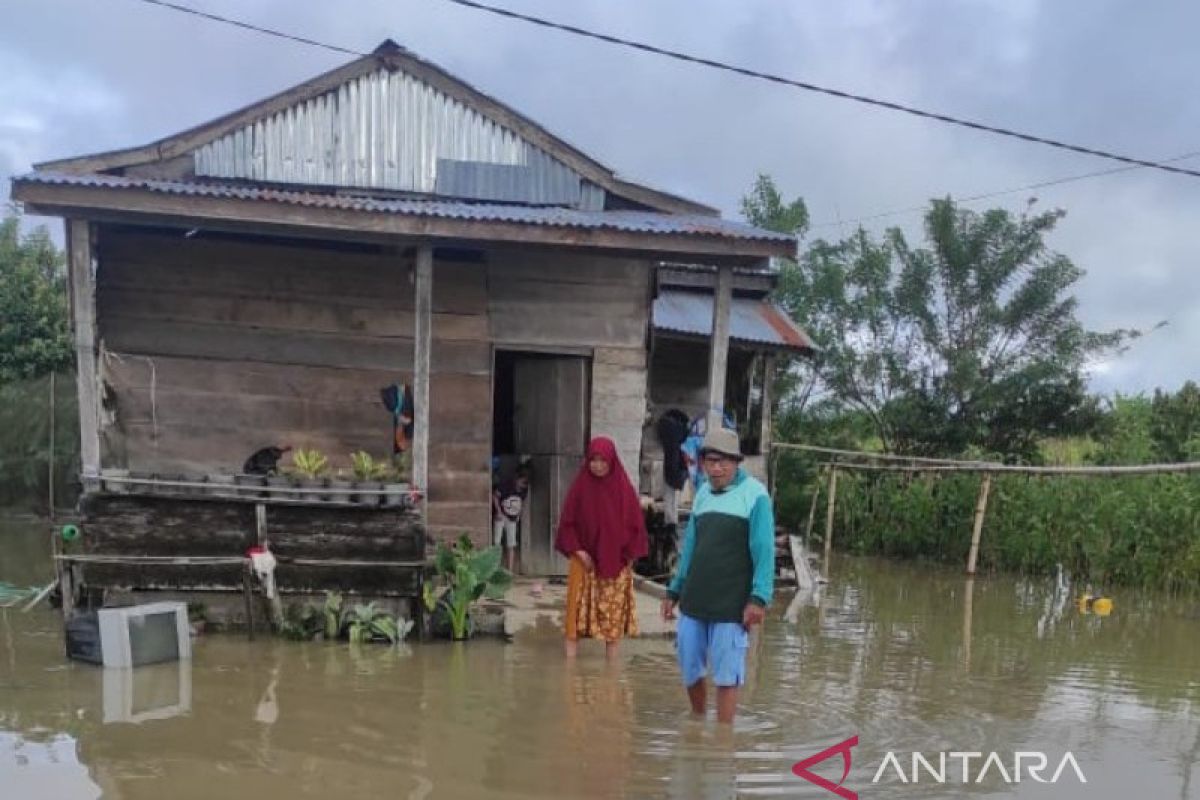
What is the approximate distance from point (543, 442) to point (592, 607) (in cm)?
325

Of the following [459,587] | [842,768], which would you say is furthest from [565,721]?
[459,587]

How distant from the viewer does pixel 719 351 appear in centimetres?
938

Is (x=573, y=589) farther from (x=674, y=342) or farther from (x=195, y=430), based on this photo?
(x=674, y=342)

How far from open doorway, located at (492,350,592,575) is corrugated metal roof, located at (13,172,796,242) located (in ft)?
5.07

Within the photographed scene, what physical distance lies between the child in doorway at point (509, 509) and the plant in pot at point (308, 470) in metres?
1.95

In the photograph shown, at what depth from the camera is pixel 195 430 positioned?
383 inches

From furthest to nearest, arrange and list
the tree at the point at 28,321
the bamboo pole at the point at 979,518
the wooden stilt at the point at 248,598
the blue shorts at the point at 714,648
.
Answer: the tree at the point at 28,321, the bamboo pole at the point at 979,518, the wooden stilt at the point at 248,598, the blue shorts at the point at 714,648

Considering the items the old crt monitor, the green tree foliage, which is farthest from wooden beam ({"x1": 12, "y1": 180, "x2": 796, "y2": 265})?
the green tree foliage

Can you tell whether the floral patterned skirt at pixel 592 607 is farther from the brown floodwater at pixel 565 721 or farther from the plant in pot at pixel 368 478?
the plant in pot at pixel 368 478

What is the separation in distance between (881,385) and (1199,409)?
5746 millimetres

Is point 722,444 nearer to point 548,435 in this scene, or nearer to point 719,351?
point 719,351

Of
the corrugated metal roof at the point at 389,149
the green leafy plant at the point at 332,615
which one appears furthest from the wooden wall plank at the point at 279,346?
the green leafy plant at the point at 332,615

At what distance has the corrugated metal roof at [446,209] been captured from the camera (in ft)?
26.4

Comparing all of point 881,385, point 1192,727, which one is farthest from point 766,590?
point 881,385
